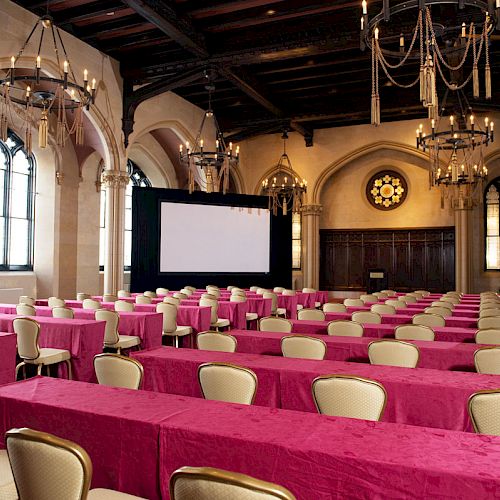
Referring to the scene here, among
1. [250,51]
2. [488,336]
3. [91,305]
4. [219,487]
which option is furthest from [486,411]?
[250,51]

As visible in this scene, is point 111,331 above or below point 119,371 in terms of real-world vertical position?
below

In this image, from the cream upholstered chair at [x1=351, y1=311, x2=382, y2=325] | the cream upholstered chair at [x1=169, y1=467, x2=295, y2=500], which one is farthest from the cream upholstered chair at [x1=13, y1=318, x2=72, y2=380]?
the cream upholstered chair at [x1=169, y1=467, x2=295, y2=500]

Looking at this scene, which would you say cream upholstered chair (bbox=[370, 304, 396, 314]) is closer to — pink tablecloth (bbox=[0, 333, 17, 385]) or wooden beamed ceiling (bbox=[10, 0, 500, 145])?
wooden beamed ceiling (bbox=[10, 0, 500, 145])

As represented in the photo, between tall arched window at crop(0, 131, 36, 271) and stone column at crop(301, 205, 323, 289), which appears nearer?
tall arched window at crop(0, 131, 36, 271)

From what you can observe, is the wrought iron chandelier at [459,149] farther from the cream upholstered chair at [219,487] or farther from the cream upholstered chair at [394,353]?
the cream upholstered chair at [219,487]

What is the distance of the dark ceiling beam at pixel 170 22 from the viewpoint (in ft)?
29.7

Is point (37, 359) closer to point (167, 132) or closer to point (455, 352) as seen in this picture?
point (455, 352)

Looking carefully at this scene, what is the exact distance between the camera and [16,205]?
517 inches

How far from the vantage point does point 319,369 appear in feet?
11.9

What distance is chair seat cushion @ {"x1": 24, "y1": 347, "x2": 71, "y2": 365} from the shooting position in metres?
5.20

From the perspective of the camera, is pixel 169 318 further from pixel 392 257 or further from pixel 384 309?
pixel 392 257

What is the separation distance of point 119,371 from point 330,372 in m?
1.42

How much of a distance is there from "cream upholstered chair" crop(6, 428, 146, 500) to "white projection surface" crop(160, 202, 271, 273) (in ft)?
42.7

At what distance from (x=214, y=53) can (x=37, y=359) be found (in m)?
8.28
